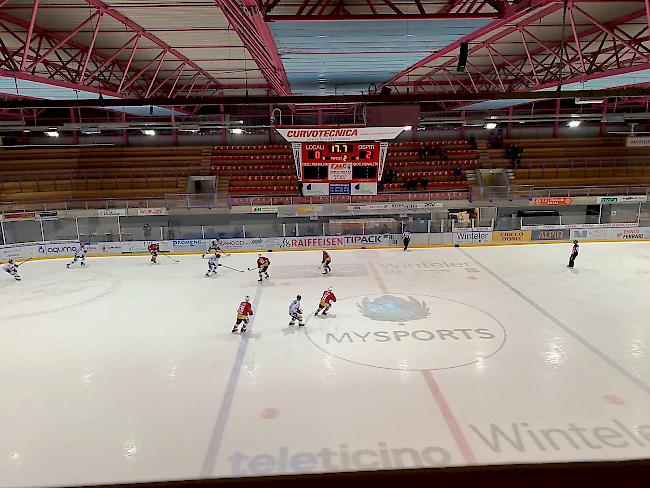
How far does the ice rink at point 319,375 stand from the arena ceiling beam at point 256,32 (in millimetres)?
6295

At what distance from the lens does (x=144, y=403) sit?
8.02m

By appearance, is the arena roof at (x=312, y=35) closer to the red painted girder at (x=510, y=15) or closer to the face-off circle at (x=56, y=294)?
the red painted girder at (x=510, y=15)

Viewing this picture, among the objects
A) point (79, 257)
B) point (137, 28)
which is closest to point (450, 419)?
point (137, 28)

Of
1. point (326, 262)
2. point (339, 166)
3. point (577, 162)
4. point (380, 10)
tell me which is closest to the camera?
point (380, 10)

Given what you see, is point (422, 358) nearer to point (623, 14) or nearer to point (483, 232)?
point (623, 14)

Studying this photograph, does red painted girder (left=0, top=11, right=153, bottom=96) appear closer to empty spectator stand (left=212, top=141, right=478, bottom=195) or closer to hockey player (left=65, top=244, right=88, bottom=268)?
hockey player (left=65, top=244, right=88, bottom=268)

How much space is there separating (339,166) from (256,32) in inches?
288

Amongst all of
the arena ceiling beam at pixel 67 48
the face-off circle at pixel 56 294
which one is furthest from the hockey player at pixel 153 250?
the arena ceiling beam at pixel 67 48

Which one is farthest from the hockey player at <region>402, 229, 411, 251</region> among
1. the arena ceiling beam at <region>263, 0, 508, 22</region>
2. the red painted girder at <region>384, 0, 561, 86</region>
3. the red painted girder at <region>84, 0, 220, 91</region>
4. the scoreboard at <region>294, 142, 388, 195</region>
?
the arena ceiling beam at <region>263, 0, 508, 22</region>

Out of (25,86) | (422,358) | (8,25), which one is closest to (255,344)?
(422,358)

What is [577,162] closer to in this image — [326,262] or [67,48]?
[326,262]

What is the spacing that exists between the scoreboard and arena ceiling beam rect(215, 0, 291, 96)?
2.61m

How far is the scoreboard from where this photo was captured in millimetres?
14758

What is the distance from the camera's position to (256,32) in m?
7.87
